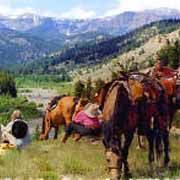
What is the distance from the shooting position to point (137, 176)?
37.4 feet

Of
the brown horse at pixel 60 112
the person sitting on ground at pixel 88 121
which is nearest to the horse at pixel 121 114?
the person sitting on ground at pixel 88 121

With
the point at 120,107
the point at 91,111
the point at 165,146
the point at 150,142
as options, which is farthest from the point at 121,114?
the point at 91,111

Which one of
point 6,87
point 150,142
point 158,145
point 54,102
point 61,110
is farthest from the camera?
point 6,87

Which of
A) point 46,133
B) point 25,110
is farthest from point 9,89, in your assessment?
point 46,133

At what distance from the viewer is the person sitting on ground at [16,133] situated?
16.3 meters

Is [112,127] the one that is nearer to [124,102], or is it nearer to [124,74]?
[124,102]

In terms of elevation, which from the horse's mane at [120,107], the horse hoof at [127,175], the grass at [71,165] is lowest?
the grass at [71,165]

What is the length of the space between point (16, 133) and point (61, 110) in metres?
5.50

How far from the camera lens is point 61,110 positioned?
2214 cm

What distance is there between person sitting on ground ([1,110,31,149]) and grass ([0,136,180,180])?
880mm

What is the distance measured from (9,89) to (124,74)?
135048 mm

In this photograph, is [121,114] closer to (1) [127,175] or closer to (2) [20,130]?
(1) [127,175]

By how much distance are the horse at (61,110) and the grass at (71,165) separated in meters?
5.85

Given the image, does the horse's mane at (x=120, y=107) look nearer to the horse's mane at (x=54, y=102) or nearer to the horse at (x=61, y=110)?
the horse at (x=61, y=110)
